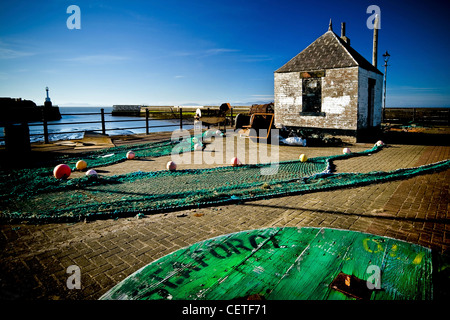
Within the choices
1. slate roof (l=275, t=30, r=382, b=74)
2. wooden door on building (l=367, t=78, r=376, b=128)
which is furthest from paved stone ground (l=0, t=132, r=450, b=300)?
wooden door on building (l=367, t=78, r=376, b=128)

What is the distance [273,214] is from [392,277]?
232 cm

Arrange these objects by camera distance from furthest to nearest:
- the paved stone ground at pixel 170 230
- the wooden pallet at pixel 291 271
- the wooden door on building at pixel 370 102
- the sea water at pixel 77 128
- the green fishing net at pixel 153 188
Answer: the wooden door on building at pixel 370 102, the sea water at pixel 77 128, the green fishing net at pixel 153 188, the paved stone ground at pixel 170 230, the wooden pallet at pixel 291 271

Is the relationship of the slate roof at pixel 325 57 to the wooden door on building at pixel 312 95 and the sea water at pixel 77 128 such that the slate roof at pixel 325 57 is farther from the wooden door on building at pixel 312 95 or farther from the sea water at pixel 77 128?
the sea water at pixel 77 128

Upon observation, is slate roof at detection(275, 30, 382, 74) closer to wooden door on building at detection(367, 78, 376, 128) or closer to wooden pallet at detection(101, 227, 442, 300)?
wooden door on building at detection(367, 78, 376, 128)

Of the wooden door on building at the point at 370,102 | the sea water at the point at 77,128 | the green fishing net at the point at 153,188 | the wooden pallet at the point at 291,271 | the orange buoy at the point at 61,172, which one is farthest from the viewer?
the wooden door on building at the point at 370,102

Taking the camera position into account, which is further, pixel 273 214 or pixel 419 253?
pixel 273 214

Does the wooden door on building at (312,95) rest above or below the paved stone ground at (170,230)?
above

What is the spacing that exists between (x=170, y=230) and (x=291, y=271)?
6.85 ft

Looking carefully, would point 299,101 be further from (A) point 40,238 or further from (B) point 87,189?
(A) point 40,238

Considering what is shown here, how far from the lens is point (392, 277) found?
161cm

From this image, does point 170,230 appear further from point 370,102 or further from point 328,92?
point 370,102

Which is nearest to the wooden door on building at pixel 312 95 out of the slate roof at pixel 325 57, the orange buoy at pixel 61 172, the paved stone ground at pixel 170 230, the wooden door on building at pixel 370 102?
the slate roof at pixel 325 57

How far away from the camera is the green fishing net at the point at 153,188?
13.0ft
